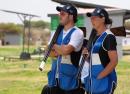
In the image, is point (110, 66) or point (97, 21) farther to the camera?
point (97, 21)

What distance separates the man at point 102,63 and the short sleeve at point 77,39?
10.8 inches

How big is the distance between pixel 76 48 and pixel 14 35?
3452 inches

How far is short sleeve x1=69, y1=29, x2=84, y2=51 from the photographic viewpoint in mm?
6255

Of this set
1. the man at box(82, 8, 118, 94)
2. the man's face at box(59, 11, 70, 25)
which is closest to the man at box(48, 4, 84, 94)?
the man's face at box(59, 11, 70, 25)

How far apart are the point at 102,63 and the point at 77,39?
20.2 inches

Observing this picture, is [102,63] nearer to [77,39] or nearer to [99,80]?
[99,80]

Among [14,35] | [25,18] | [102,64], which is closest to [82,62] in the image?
[102,64]

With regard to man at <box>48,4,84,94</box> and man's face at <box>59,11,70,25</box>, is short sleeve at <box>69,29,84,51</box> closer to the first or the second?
man at <box>48,4,84,94</box>

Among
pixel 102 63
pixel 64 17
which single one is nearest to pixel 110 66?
pixel 102 63

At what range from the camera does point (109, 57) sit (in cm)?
590

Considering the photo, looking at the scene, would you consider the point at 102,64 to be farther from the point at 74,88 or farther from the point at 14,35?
the point at 14,35

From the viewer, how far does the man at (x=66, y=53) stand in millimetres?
Result: 6258

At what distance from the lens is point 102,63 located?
5.94 meters

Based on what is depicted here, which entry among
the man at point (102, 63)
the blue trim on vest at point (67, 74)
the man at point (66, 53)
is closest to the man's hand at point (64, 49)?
the man at point (66, 53)
